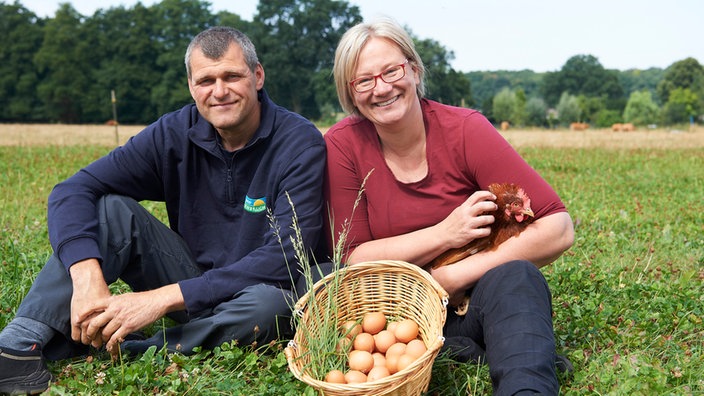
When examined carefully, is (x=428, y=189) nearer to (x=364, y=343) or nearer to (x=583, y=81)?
(x=364, y=343)

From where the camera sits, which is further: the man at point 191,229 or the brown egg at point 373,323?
the brown egg at point 373,323

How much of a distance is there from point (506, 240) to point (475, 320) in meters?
0.41

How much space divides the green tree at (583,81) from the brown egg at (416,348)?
407 feet

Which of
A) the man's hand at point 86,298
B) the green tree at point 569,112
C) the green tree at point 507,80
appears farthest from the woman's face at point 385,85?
the green tree at point 507,80

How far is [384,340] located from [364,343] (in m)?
0.10

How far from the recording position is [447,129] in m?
3.31

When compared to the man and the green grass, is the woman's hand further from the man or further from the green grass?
the man

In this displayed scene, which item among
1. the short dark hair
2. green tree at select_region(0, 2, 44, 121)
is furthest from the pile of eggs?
green tree at select_region(0, 2, 44, 121)

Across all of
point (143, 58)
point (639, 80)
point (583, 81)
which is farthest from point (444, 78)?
point (639, 80)

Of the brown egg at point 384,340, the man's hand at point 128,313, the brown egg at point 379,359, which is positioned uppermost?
the man's hand at point 128,313

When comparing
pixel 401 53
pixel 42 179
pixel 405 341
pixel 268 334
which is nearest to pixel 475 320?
pixel 405 341

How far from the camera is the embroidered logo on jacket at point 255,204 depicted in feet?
11.4

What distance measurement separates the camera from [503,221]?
3.03 metres

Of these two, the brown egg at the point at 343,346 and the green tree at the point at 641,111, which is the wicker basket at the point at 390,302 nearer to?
the brown egg at the point at 343,346
